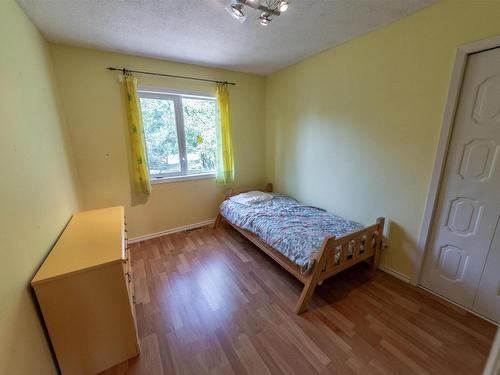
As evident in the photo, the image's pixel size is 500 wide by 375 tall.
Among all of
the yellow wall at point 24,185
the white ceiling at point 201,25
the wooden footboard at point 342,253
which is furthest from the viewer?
the wooden footboard at point 342,253

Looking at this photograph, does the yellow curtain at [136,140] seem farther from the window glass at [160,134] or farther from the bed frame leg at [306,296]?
the bed frame leg at [306,296]

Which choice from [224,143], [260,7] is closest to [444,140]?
[260,7]

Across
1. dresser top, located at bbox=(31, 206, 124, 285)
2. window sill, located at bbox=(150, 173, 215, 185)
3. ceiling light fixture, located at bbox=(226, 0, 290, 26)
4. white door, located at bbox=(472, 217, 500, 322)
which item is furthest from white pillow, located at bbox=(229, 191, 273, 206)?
white door, located at bbox=(472, 217, 500, 322)

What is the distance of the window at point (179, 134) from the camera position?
9.38ft

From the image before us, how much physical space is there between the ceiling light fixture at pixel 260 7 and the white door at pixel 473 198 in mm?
1450

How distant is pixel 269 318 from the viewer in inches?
68.1

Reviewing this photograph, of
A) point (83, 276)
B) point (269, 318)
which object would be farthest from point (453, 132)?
point (83, 276)

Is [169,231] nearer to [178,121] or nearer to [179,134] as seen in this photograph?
[179,134]

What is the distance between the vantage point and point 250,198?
10.4ft

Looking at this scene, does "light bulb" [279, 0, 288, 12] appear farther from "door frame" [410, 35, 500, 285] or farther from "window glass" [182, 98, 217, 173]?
"window glass" [182, 98, 217, 173]

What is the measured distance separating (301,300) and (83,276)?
155cm

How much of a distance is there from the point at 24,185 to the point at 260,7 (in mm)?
1894

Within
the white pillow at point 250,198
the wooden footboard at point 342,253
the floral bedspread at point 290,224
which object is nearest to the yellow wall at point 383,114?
the wooden footboard at point 342,253

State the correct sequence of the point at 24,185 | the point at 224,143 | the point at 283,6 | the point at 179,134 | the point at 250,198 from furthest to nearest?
the point at 224,143 → the point at 250,198 → the point at 179,134 → the point at 283,6 → the point at 24,185
